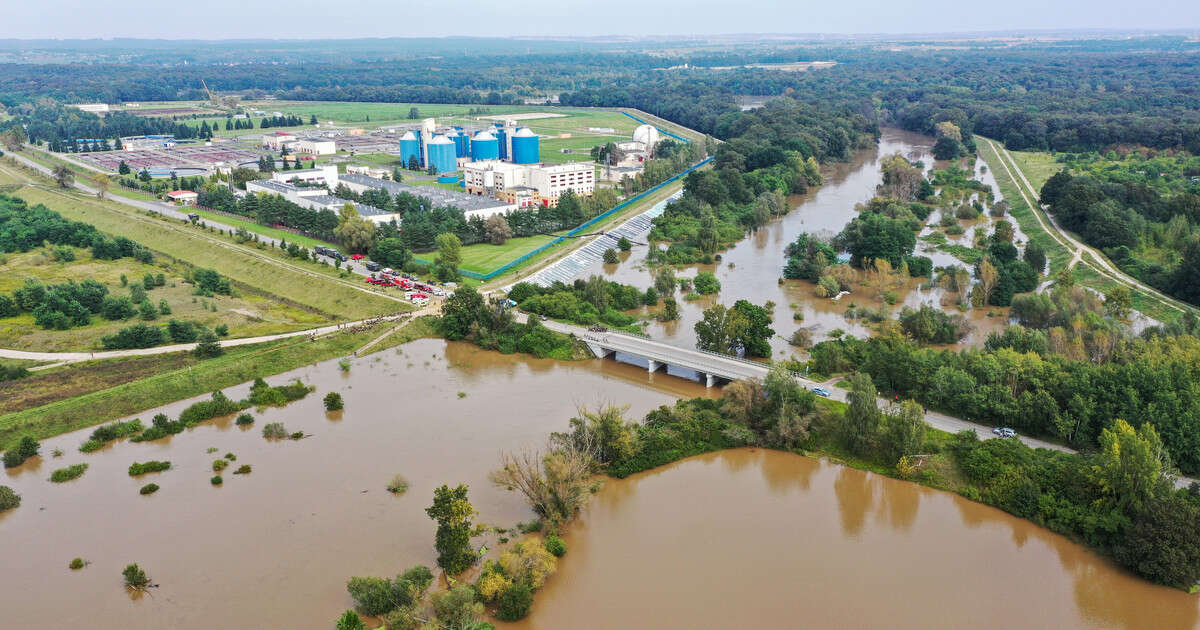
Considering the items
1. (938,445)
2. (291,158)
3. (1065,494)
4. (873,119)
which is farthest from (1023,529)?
(873,119)

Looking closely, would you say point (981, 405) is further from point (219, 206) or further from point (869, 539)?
point (219, 206)

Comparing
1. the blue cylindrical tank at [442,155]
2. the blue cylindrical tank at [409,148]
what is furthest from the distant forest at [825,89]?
the blue cylindrical tank at [409,148]

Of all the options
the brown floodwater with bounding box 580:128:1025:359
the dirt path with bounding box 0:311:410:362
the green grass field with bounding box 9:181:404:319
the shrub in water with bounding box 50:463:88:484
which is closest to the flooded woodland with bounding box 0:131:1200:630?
the shrub in water with bounding box 50:463:88:484

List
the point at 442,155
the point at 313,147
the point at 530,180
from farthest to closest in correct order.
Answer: the point at 313,147 < the point at 442,155 < the point at 530,180

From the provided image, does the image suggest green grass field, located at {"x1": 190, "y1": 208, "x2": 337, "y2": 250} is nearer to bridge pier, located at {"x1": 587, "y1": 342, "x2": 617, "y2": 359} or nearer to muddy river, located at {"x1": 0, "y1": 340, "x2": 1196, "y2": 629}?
bridge pier, located at {"x1": 587, "y1": 342, "x2": 617, "y2": 359}

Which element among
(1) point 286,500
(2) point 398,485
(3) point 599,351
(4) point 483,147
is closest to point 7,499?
(1) point 286,500

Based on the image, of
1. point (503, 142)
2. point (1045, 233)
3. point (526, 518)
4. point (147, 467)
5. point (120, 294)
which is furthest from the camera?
point (503, 142)

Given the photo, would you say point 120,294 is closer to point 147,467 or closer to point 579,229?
point 147,467

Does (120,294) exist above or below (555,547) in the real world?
above

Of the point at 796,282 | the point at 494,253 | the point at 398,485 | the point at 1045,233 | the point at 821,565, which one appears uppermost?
the point at 1045,233
